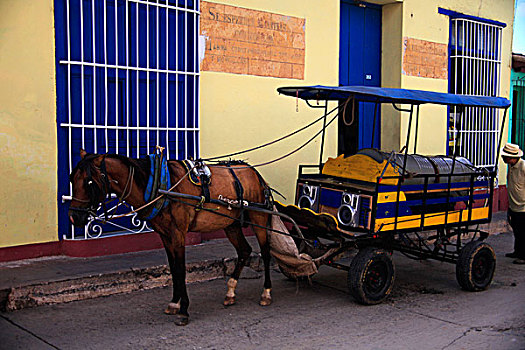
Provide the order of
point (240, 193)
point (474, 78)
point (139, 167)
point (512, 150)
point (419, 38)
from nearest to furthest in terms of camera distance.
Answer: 1. point (139, 167)
2. point (240, 193)
3. point (512, 150)
4. point (419, 38)
5. point (474, 78)

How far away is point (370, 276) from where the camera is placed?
17.2 ft

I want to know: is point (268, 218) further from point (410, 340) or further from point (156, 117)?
point (156, 117)

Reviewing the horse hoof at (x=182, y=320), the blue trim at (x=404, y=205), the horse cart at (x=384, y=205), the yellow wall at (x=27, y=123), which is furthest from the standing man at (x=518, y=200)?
the yellow wall at (x=27, y=123)

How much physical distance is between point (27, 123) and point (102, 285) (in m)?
1.91

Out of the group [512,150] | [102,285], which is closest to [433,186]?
[512,150]

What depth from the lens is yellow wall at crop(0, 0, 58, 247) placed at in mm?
5730

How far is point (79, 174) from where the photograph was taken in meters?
4.28

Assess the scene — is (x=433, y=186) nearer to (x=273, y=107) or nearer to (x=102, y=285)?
(x=273, y=107)

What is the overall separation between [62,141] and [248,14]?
3037 mm

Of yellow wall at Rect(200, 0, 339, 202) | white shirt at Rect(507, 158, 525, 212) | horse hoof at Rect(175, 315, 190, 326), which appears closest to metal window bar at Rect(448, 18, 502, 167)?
white shirt at Rect(507, 158, 525, 212)

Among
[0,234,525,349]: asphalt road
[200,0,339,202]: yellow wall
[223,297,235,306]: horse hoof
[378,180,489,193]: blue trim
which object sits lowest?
[0,234,525,349]: asphalt road

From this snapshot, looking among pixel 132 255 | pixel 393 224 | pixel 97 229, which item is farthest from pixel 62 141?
pixel 393 224

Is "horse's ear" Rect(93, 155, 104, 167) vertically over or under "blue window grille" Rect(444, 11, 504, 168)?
under

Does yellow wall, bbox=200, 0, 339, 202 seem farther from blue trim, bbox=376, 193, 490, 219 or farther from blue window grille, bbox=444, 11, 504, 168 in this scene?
blue window grille, bbox=444, 11, 504, 168
